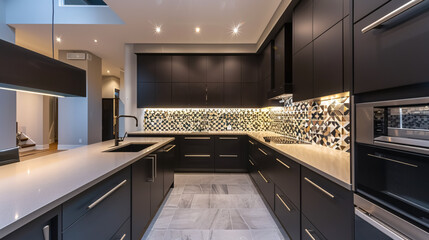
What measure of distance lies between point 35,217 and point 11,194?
0.88ft

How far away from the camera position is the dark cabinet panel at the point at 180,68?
13.3ft

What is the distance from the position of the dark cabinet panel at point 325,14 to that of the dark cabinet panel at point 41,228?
2246 millimetres

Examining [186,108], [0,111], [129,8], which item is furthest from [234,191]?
[0,111]

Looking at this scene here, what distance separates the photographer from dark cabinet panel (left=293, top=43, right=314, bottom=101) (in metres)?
1.88

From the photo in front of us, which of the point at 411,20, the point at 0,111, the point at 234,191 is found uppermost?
the point at 411,20

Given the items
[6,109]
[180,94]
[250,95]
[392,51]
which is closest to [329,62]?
[392,51]

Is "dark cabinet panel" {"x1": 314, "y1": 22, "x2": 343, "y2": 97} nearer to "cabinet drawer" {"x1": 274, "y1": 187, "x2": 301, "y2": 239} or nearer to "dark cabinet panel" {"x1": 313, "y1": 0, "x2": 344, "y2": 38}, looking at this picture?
"dark cabinet panel" {"x1": 313, "y1": 0, "x2": 344, "y2": 38}

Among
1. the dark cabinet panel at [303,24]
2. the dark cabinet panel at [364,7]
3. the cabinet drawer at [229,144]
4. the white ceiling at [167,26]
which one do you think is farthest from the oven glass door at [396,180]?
the cabinet drawer at [229,144]

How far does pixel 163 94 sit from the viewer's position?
13.3ft

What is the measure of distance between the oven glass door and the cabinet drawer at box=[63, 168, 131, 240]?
1.43 meters

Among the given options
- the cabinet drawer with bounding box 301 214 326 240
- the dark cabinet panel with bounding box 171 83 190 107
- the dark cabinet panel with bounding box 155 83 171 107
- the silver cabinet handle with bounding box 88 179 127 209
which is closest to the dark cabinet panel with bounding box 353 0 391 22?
the cabinet drawer with bounding box 301 214 326 240

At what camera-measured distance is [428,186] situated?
0.62m

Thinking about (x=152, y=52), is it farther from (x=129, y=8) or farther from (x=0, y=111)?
(x=0, y=111)

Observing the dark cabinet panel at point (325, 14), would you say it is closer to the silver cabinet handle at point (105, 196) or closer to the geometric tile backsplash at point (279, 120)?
the geometric tile backsplash at point (279, 120)
